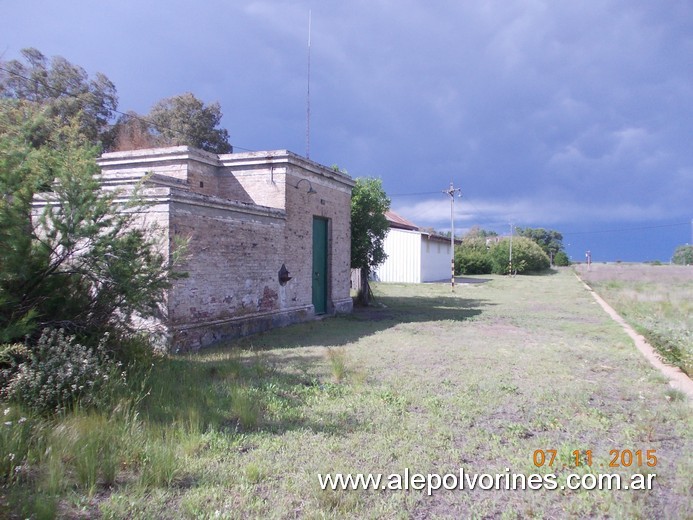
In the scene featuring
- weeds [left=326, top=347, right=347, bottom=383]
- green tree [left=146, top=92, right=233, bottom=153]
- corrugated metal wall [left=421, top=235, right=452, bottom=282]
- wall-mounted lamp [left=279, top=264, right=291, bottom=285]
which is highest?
green tree [left=146, top=92, right=233, bottom=153]

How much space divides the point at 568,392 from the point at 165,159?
1003 centimetres

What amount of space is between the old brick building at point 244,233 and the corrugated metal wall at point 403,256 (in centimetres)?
1732

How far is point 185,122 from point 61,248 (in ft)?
86.8

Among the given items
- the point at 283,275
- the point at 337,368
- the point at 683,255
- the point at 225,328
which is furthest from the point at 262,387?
the point at 683,255

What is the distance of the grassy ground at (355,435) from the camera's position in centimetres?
330

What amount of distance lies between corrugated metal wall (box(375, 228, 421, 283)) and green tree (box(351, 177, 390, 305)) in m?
14.9

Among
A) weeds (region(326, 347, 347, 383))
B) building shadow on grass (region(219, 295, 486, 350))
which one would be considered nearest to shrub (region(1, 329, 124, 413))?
weeds (region(326, 347, 347, 383))

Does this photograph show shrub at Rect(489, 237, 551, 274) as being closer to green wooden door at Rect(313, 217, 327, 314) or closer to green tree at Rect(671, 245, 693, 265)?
green wooden door at Rect(313, 217, 327, 314)

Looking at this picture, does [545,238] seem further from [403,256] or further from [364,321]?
[364,321]

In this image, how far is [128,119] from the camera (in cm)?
2906

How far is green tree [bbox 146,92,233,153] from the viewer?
97.5 feet

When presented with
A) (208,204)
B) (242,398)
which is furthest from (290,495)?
(208,204)

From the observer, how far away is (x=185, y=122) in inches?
1180

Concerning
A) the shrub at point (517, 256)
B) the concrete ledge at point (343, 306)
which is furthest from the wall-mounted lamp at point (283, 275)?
the shrub at point (517, 256)
